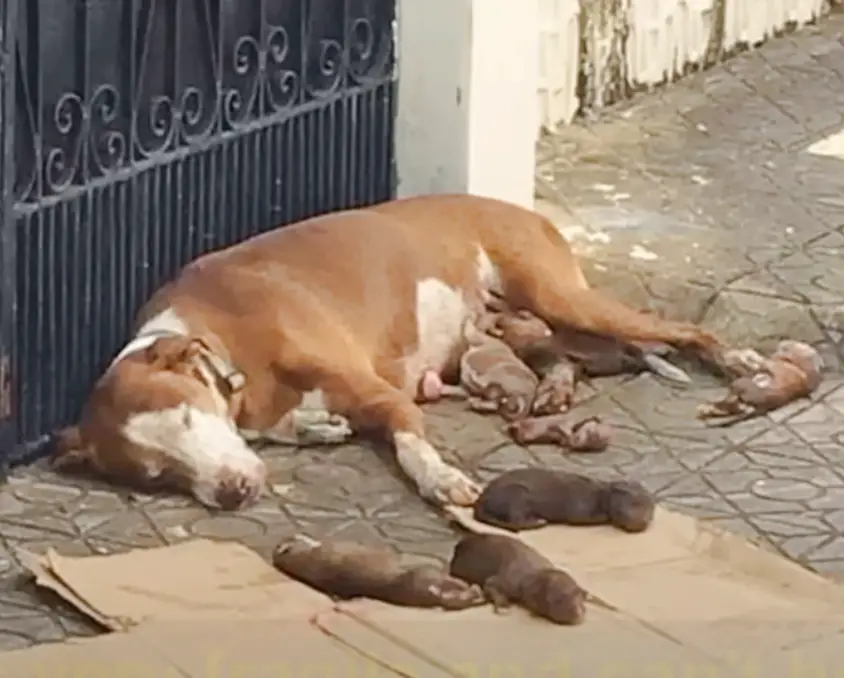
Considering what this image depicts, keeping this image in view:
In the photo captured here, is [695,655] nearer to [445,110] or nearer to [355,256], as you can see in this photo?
[355,256]

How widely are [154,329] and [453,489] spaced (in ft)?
2.09

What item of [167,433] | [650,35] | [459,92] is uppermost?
[459,92]

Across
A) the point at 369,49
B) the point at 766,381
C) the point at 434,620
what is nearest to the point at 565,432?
the point at 766,381

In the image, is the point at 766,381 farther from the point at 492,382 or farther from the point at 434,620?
the point at 434,620

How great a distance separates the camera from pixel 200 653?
3029mm

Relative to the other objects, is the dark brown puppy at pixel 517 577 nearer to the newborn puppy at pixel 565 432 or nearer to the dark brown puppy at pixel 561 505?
the dark brown puppy at pixel 561 505

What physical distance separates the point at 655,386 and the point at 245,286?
836 millimetres

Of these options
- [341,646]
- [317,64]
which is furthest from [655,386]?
[341,646]

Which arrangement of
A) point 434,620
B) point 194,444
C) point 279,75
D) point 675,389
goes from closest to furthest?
point 434,620 → point 194,444 → point 675,389 → point 279,75

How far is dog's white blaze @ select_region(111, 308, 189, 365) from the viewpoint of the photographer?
377 cm

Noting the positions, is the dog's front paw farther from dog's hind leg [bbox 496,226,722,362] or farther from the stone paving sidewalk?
dog's hind leg [bbox 496,226,722,362]

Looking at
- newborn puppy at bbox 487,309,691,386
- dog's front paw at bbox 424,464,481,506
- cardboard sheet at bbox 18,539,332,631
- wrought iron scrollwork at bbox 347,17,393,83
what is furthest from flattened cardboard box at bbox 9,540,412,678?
wrought iron scrollwork at bbox 347,17,393,83

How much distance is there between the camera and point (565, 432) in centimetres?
387

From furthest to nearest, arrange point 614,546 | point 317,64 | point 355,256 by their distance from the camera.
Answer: point 317,64
point 355,256
point 614,546
